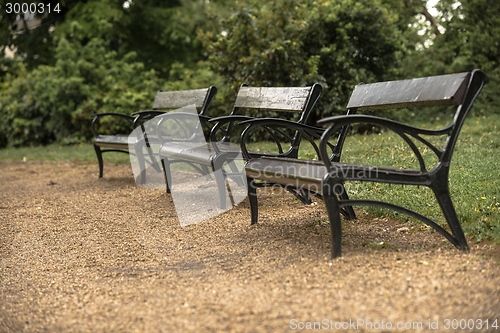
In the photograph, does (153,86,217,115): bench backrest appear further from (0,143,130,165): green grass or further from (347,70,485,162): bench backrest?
(347,70,485,162): bench backrest

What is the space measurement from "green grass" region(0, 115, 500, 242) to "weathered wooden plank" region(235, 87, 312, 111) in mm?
950

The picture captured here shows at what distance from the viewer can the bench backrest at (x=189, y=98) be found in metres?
6.34

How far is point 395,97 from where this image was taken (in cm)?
381

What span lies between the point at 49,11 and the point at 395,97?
55.2 ft

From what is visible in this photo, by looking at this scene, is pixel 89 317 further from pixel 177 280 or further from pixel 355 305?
pixel 355 305

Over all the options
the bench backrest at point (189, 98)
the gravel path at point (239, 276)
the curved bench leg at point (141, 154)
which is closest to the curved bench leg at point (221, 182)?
the gravel path at point (239, 276)

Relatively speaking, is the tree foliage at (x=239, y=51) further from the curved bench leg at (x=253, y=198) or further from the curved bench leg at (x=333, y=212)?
the curved bench leg at (x=333, y=212)

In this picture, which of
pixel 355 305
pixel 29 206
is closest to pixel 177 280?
pixel 355 305

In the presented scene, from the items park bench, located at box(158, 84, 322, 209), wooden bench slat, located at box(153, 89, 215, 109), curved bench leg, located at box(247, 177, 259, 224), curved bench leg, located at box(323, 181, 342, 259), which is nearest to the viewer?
curved bench leg, located at box(323, 181, 342, 259)

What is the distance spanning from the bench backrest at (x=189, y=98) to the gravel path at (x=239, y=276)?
160 centimetres

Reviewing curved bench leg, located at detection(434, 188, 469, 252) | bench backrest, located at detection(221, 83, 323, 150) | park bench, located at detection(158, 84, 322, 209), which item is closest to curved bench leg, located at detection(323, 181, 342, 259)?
curved bench leg, located at detection(434, 188, 469, 252)

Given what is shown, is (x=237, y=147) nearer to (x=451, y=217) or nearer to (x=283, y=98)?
(x=283, y=98)

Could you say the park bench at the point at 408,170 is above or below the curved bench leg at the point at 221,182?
above

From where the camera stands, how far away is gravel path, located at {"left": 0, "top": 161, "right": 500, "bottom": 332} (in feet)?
8.55
